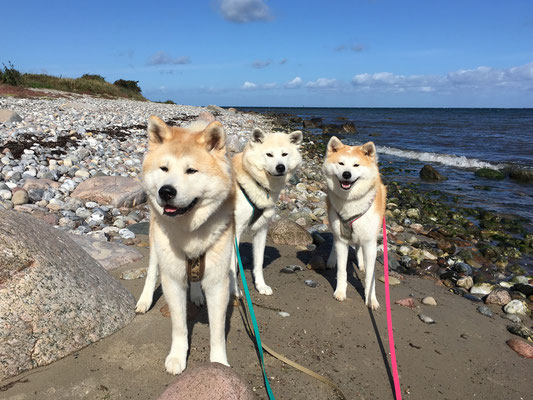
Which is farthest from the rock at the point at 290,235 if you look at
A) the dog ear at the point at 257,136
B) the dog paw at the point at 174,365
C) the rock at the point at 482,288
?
the dog paw at the point at 174,365

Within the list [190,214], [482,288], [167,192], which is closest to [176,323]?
[190,214]

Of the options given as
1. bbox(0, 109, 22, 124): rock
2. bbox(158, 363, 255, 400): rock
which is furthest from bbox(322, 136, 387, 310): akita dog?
bbox(0, 109, 22, 124): rock

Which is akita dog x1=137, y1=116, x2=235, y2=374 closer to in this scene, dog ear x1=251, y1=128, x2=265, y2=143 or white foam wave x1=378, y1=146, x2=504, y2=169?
dog ear x1=251, y1=128, x2=265, y2=143

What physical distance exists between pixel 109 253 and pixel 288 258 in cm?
245

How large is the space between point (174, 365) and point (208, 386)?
2.29 feet

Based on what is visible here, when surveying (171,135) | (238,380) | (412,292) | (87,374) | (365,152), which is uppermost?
(171,135)

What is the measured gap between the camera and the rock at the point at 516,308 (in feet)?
12.8

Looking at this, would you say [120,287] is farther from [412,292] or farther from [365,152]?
[412,292]

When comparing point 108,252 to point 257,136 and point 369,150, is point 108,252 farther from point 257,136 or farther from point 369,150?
point 369,150

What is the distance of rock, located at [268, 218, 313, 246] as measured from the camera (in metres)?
5.63

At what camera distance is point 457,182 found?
36.2 feet

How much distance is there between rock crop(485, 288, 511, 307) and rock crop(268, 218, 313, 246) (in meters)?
2.56

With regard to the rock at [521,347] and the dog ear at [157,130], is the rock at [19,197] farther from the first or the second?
the rock at [521,347]

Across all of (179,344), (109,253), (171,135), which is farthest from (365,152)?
(109,253)
